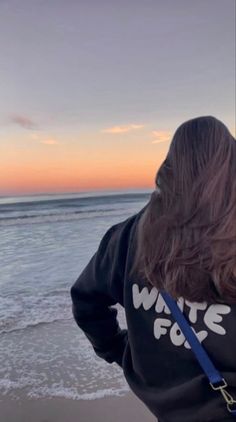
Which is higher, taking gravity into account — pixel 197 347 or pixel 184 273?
pixel 184 273

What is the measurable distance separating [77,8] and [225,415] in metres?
6.28

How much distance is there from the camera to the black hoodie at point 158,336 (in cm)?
104

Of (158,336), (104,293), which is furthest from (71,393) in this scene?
(158,336)

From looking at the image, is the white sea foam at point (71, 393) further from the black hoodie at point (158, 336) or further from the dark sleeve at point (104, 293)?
the black hoodie at point (158, 336)

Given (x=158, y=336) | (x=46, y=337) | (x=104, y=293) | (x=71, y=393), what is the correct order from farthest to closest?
(x=46, y=337) < (x=71, y=393) < (x=104, y=293) < (x=158, y=336)

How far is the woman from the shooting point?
1.05 meters

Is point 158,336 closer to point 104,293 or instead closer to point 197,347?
point 197,347

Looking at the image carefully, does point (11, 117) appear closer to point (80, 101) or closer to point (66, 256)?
point (80, 101)

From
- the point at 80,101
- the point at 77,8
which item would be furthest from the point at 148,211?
the point at 80,101

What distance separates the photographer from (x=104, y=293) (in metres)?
1.35

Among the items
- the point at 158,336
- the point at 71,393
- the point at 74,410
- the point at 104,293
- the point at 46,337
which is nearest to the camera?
the point at 158,336

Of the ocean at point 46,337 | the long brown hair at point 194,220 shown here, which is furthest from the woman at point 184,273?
the ocean at point 46,337

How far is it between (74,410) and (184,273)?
2.02 meters

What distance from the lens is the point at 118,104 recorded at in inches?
498
